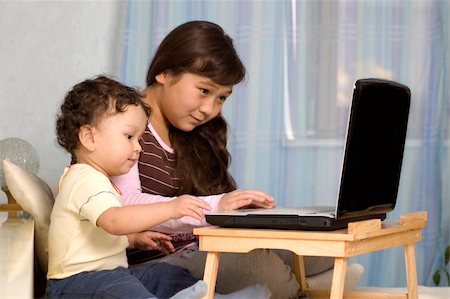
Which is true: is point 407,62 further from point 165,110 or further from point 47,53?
point 165,110

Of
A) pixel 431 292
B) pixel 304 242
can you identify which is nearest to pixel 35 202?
pixel 304 242

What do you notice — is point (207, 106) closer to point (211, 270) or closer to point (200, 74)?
point (200, 74)

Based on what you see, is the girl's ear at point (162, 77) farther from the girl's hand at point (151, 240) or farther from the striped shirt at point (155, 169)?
the girl's hand at point (151, 240)

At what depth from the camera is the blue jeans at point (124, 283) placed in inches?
67.9

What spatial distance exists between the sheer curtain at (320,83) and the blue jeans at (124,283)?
1.77 metres

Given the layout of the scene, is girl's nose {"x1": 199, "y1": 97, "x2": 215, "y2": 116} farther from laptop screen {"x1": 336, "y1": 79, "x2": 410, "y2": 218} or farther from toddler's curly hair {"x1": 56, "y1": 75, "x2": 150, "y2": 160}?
laptop screen {"x1": 336, "y1": 79, "x2": 410, "y2": 218}

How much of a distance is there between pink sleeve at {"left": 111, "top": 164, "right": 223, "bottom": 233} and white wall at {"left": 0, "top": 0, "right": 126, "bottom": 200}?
1.61m

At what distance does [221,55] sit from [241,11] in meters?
1.47

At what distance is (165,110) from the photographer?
234 cm

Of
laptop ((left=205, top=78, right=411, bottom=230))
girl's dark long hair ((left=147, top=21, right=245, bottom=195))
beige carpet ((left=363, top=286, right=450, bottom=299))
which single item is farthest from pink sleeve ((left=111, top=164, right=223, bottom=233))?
beige carpet ((left=363, top=286, right=450, bottom=299))

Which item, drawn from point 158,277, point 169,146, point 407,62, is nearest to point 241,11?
point 407,62

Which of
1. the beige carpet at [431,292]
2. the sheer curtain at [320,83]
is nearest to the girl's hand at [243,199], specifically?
the beige carpet at [431,292]

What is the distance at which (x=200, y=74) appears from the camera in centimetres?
228

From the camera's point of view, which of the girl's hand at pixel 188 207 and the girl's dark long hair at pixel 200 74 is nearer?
the girl's hand at pixel 188 207
